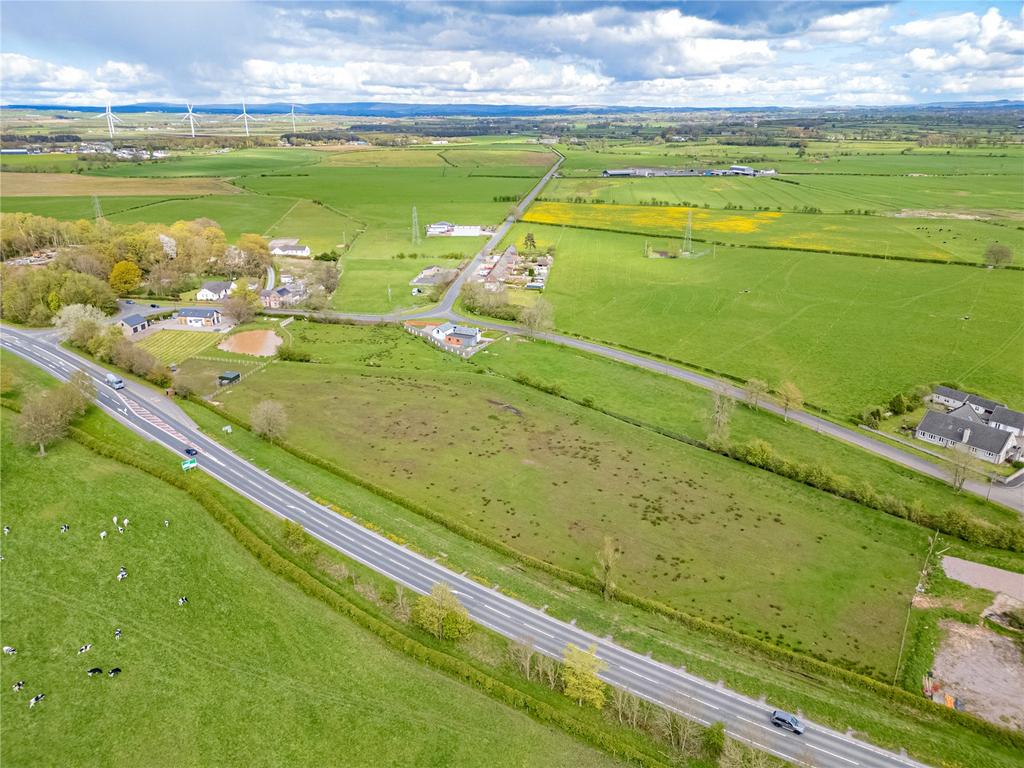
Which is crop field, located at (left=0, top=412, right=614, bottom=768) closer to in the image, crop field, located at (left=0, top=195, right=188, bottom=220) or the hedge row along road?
the hedge row along road

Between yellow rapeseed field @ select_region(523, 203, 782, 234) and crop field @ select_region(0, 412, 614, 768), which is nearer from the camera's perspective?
crop field @ select_region(0, 412, 614, 768)

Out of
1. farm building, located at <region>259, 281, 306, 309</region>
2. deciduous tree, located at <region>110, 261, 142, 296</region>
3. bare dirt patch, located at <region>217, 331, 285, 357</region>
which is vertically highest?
deciduous tree, located at <region>110, 261, 142, 296</region>

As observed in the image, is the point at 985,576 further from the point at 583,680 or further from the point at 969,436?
the point at 583,680

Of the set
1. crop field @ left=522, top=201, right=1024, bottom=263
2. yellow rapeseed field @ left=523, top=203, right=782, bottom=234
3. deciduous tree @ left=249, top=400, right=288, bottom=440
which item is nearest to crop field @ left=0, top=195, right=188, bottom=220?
yellow rapeseed field @ left=523, top=203, right=782, bottom=234

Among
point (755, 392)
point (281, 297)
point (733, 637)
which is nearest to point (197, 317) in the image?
point (281, 297)

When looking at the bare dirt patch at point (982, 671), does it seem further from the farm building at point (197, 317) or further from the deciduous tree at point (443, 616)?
the farm building at point (197, 317)

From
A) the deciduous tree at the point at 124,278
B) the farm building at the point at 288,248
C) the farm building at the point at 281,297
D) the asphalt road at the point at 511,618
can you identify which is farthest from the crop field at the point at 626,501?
the farm building at the point at 288,248
